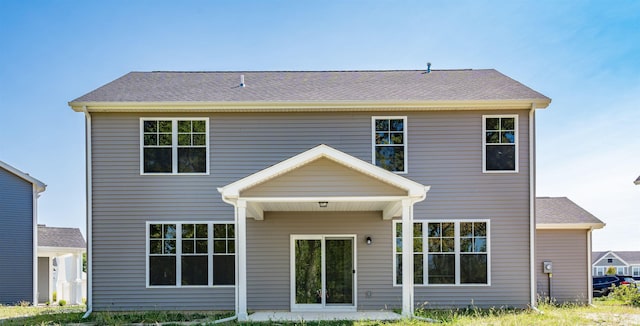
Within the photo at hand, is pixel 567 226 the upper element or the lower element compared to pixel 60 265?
upper

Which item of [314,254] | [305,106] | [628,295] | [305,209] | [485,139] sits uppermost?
[305,106]

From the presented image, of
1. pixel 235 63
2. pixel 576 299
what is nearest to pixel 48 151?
pixel 235 63

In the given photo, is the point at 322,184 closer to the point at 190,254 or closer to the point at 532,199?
the point at 190,254

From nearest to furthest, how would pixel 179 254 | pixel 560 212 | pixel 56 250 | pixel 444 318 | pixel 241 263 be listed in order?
pixel 241 263
pixel 444 318
pixel 179 254
pixel 560 212
pixel 56 250

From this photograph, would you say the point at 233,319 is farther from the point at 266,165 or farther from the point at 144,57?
the point at 144,57

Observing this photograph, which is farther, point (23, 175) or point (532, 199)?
point (23, 175)

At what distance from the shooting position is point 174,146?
40.0 feet

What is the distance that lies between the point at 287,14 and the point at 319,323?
9326 mm

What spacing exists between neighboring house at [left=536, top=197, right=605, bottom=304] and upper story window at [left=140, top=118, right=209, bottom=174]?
9.63 metres

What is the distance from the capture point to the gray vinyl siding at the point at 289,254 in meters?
12.0

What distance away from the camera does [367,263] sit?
12.1m

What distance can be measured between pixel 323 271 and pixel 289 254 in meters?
0.91

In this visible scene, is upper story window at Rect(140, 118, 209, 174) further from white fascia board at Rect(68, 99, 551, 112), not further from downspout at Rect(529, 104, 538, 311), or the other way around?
downspout at Rect(529, 104, 538, 311)

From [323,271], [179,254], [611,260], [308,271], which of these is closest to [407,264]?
[323,271]
